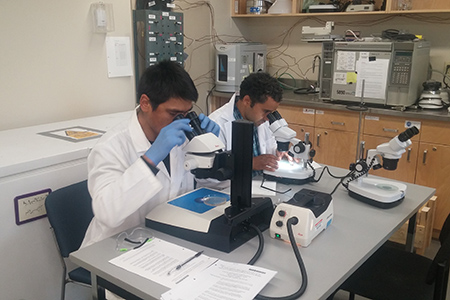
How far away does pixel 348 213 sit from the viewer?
1.60 meters

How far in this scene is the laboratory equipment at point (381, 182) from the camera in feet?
5.34

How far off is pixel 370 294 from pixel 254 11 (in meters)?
3.08

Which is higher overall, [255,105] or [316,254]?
[255,105]

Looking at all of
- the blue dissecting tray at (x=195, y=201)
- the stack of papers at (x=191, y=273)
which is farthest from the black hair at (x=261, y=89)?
the stack of papers at (x=191, y=273)

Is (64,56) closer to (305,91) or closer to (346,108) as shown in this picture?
(346,108)

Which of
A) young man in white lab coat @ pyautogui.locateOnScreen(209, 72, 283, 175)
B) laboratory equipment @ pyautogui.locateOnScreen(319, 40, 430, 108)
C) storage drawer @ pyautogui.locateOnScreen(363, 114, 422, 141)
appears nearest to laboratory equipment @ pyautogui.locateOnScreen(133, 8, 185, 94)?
young man in white lab coat @ pyautogui.locateOnScreen(209, 72, 283, 175)

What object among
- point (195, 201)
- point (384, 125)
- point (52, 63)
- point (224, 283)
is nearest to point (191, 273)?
point (224, 283)

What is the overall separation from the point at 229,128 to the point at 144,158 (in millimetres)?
977

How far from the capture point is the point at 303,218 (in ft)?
4.36

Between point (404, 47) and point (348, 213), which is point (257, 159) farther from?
point (404, 47)

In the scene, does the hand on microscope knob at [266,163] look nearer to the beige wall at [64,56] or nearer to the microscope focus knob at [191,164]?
the microscope focus knob at [191,164]

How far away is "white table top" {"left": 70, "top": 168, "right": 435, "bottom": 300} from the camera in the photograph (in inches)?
43.9

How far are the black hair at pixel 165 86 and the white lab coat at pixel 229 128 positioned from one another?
68 centimetres

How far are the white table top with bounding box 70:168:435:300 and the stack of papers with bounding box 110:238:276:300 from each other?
28mm
